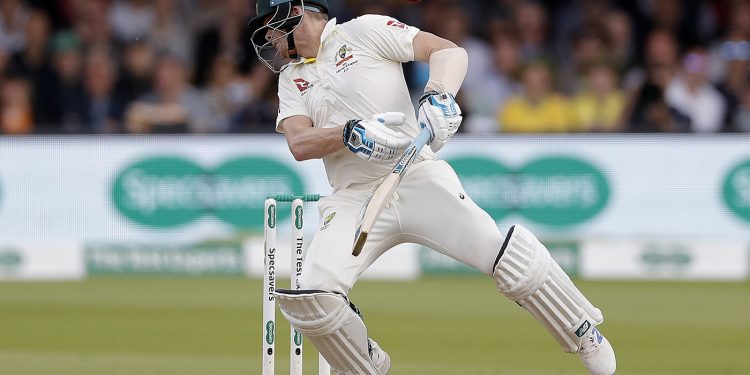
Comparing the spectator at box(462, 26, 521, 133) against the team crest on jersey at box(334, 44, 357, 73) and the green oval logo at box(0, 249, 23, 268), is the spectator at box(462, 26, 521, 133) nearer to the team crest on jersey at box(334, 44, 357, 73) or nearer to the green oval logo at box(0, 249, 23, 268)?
the green oval logo at box(0, 249, 23, 268)

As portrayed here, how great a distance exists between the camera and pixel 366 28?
4715 mm

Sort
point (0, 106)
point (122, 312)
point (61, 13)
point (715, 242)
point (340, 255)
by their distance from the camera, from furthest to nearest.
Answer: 1. point (61, 13)
2. point (0, 106)
3. point (715, 242)
4. point (122, 312)
5. point (340, 255)

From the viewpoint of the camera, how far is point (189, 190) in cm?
966

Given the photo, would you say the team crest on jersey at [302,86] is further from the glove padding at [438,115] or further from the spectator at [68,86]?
the spectator at [68,86]

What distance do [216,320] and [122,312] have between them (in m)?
0.69

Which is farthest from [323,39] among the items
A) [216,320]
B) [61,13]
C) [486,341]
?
[61,13]

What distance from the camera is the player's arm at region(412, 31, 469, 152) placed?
4.33m

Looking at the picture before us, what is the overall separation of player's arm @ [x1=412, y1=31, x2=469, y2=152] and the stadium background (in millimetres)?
3025

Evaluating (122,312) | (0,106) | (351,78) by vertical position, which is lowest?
(122,312)

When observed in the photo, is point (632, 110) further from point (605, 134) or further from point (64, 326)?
point (64, 326)

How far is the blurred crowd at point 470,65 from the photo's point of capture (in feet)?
32.6

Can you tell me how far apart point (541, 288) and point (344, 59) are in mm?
1039

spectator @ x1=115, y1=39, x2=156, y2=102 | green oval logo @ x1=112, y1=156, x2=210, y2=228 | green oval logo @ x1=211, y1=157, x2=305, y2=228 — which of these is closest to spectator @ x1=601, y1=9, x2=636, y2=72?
green oval logo @ x1=211, y1=157, x2=305, y2=228

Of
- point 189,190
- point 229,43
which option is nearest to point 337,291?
point 189,190
